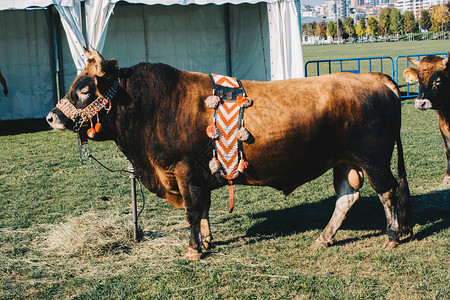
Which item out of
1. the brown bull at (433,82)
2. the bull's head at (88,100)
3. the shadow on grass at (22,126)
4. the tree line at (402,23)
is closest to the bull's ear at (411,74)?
the brown bull at (433,82)

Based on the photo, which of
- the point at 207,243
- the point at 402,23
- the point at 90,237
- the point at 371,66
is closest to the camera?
the point at 207,243

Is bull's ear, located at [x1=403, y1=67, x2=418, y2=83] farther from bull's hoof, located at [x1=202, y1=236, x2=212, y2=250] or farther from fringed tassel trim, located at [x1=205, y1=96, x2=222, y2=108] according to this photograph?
bull's hoof, located at [x1=202, y1=236, x2=212, y2=250]

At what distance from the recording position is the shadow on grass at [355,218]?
555cm

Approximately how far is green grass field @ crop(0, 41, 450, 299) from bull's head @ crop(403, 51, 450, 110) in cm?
113

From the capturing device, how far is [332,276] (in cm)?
446

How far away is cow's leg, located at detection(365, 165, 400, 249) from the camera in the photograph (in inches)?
188

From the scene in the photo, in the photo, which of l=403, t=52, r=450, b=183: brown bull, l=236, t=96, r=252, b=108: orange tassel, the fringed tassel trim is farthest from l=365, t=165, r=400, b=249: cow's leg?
l=403, t=52, r=450, b=183: brown bull

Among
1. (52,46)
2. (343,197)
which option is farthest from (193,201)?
(52,46)

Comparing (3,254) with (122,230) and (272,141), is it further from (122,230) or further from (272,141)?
(272,141)

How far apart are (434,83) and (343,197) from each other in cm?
243

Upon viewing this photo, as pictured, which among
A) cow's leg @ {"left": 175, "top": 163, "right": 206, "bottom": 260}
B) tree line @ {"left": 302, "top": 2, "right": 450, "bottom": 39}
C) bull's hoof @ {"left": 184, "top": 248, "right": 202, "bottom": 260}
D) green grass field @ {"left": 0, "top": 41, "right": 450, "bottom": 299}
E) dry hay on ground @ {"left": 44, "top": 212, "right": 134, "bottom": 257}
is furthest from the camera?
tree line @ {"left": 302, "top": 2, "right": 450, "bottom": 39}

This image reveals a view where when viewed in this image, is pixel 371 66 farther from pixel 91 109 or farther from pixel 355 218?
pixel 91 109

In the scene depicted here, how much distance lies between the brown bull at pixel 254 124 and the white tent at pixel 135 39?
23.7ft

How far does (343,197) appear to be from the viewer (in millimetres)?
5203
